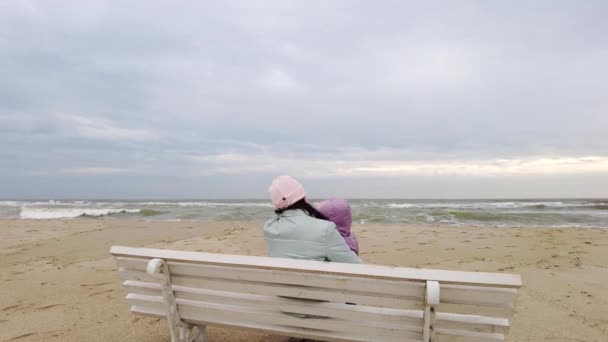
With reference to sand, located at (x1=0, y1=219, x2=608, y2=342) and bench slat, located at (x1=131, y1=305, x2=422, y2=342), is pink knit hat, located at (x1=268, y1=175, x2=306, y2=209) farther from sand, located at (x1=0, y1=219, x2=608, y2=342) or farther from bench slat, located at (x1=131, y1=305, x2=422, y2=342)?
sand, located at (x1=0, y1=219, x2=608, y2=342)

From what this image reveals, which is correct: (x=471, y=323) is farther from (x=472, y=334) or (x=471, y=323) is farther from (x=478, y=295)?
(x=478, y=295)

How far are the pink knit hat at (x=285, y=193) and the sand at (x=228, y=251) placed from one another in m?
1.61

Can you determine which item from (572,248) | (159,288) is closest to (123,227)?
(159,288)

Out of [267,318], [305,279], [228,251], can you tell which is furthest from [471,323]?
[228,251]

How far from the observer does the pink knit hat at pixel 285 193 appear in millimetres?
2531

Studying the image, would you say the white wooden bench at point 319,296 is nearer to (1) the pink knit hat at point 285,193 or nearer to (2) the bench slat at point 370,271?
(2) the bench slat at point 370,271

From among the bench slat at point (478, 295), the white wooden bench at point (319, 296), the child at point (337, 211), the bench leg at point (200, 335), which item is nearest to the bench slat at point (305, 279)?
the white wooden bench at point (319, 296)

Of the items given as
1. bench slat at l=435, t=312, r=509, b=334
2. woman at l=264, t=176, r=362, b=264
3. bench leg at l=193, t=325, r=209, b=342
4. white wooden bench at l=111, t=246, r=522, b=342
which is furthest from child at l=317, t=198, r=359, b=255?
bench leg at l=193, t=325, r=209, b=342

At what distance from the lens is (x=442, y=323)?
204cm

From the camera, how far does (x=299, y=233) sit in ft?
7.93

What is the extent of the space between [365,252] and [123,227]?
9003mm

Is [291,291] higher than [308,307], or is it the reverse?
[291,291]

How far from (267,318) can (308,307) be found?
32cm

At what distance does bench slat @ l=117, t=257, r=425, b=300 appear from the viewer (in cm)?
195
